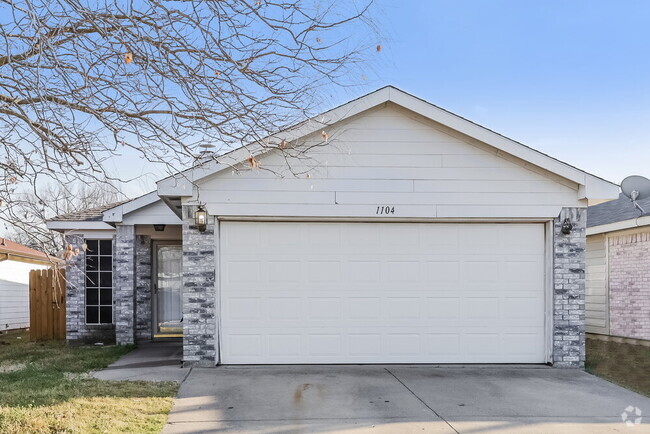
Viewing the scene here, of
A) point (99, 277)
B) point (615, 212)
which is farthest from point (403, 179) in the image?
point (615, 212)

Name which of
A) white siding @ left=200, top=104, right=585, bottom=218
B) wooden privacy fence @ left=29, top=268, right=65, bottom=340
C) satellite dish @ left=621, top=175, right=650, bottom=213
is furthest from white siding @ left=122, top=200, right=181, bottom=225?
satellite dish @ left=621, top=175, right=650, bottom=213

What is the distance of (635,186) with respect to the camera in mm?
10352

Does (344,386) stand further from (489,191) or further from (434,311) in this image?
(489,191)

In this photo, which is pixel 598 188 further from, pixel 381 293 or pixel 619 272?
pixel 619 272

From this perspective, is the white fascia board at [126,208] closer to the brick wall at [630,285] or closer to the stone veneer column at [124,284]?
the stone veneer column at [124,284]

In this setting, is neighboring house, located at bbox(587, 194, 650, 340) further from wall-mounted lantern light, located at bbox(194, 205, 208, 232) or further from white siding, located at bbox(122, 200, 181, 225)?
white siding, located at bbox(122, 200, 181, 225)

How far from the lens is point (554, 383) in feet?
26.9

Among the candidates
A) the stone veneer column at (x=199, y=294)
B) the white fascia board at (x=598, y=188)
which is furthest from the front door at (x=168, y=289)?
the white fascia board at (x=598, y=188)

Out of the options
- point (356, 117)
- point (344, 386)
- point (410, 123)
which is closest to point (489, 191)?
point (410, 123)

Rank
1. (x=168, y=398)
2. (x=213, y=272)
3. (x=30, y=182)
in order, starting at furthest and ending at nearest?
(x=213, y=272) → (x=168, y=398) → (x=30, y=182)

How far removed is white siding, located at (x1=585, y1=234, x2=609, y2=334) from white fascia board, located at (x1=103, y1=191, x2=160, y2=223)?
10469 millimetres

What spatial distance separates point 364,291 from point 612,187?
4158 mm

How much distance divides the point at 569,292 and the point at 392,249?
284 centimetres

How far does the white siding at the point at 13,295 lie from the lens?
17.5 meters
